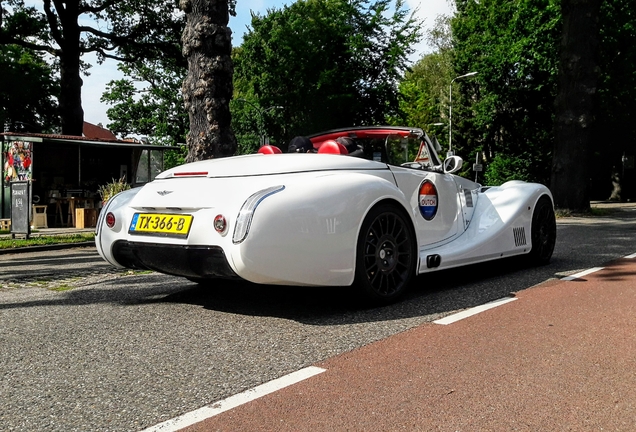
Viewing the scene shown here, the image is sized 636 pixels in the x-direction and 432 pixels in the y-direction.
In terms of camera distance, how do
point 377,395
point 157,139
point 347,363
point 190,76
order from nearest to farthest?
point 377,395 < point 347,363 < point 190,76 < point 157,139

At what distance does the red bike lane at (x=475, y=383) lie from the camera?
2.56m

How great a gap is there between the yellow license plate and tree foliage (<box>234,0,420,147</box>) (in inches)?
1073

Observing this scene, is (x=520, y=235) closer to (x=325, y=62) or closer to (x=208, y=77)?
(x=208, y=77)

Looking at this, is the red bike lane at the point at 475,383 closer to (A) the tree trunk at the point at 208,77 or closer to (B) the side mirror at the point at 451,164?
(B) the side mirror at the point at 451,164

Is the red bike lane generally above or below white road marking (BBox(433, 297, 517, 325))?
below

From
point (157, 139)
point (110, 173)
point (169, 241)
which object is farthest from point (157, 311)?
point (157, 139)

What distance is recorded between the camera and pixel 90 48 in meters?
26.1

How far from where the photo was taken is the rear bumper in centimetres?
410

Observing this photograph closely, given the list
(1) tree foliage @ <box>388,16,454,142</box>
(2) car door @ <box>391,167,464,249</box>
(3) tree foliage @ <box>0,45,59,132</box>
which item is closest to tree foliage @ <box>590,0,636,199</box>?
(1) tree foliage @ <box>388,16,454,142</box>

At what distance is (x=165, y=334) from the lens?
3984mm

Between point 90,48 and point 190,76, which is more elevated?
point 90,48

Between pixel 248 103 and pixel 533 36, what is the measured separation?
14779 millimetres

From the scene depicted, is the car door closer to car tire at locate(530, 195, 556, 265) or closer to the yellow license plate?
car tire at locate(530, 195, 556, 265)

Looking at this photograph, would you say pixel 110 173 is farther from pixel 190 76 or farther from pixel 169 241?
pixel 169 241
